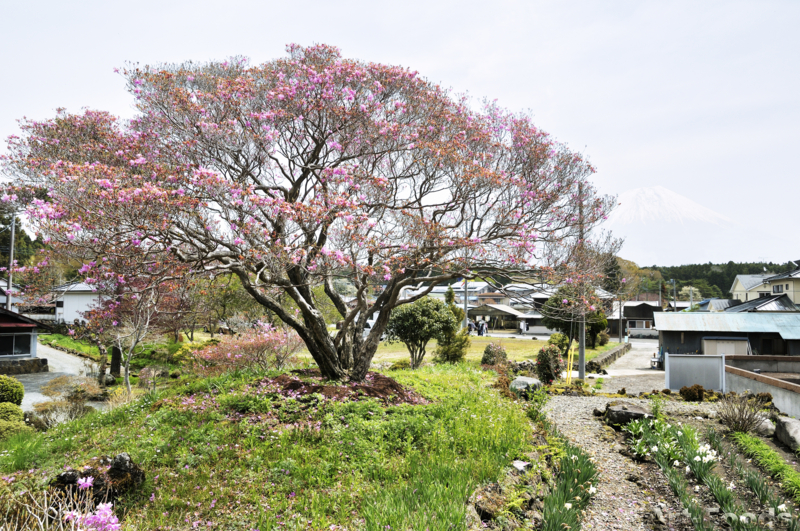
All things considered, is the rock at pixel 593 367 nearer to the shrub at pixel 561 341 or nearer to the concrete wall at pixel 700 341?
the shrub at pixel 561 341

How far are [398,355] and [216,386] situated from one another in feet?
63.7

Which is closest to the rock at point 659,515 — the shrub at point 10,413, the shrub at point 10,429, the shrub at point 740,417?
the shrub at point 740,417

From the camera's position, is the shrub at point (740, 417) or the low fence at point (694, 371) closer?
the shrub at point (740, 417)

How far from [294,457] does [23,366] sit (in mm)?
24443

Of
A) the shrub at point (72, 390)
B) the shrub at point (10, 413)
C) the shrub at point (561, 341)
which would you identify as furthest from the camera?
the shrub at point (561, 341)

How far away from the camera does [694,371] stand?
1483cm

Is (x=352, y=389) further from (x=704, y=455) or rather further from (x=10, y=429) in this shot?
(x=10, y=429)

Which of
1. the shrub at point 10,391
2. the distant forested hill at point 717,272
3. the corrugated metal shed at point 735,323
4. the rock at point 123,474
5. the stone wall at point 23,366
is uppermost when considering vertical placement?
the distant forested hill at point 717,272

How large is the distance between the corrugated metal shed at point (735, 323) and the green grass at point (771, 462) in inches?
628

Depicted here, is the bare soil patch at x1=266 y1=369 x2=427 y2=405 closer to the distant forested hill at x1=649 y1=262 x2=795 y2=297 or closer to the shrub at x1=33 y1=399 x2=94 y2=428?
the shrub at x1=33 y1=399 x2=94 y2=428

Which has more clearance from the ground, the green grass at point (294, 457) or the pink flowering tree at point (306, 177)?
the pink flowering tree at point (306, 177)

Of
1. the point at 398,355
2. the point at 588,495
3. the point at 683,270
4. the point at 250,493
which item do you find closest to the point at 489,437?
the point at 588,495

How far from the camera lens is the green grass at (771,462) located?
548 cm

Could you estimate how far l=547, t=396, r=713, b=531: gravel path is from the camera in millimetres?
5012
